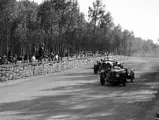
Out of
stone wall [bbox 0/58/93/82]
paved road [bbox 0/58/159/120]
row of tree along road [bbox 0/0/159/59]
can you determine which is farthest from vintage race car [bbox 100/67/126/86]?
row of tree along road [bbox 0/0/159/59]

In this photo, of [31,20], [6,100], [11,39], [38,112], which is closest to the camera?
[38,112]

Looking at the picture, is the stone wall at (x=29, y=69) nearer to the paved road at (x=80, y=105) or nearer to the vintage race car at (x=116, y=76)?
the paved road at (x=80, y=105)

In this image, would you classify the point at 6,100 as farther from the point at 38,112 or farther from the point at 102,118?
the point at 102,118

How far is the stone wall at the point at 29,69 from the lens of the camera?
2057 cm

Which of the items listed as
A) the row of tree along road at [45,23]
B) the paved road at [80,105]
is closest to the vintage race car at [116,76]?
the paved road at [80,105]

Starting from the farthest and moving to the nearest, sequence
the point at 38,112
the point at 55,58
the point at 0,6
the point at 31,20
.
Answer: the point at 31,20, the point at 0,6, the point at 55,58, the point at 38,112

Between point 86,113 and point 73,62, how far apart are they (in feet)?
83.7

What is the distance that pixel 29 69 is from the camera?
24109 mm

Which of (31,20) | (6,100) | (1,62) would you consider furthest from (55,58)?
(31,20)

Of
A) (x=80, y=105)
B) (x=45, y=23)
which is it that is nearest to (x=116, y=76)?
(x=80, y=105)

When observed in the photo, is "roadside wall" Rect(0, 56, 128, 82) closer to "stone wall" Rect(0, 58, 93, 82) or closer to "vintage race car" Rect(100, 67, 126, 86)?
"stone wall" Rect(0, 58, 93, 82)

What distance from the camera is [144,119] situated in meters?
9.56

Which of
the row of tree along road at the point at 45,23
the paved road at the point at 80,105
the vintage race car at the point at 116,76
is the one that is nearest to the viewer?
the paved road at the point at 80,105

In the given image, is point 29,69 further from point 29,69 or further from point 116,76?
point 116,76
